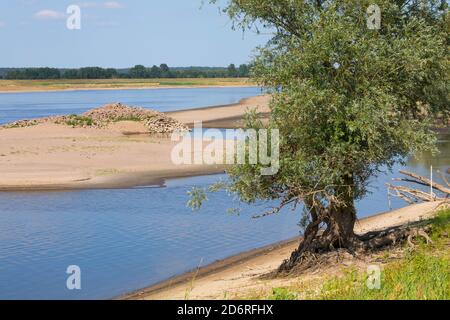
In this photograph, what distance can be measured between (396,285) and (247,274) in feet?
24.5

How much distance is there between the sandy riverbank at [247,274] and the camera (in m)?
16.3

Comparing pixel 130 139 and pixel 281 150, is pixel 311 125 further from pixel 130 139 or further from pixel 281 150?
pixel 130 139

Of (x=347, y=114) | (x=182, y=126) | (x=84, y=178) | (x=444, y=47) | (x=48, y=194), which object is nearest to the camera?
(x=347, y=114)

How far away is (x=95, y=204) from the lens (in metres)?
30.3

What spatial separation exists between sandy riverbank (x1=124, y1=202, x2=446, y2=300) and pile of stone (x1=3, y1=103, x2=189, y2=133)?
36.7m

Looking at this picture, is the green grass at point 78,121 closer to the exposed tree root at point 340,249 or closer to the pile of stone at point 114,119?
the pile of stone at point 114,119

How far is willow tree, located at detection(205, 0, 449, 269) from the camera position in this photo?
16.5 metres

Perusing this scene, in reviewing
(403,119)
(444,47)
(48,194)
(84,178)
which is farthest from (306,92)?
(84,178)

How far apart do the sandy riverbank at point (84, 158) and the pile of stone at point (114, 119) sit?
4.30 feet

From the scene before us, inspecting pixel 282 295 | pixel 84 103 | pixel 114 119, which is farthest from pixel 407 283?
pixel 84 103

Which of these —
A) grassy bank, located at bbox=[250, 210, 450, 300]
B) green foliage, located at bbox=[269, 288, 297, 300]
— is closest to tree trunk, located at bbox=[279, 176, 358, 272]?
grassy bank, located at bbox=[250, 210, 450, 300]

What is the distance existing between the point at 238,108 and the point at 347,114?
76056mm

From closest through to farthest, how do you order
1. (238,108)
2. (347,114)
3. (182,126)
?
1. (347,114)
2. (182,126)
3. (238,108)

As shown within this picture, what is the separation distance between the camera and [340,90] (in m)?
16.6
